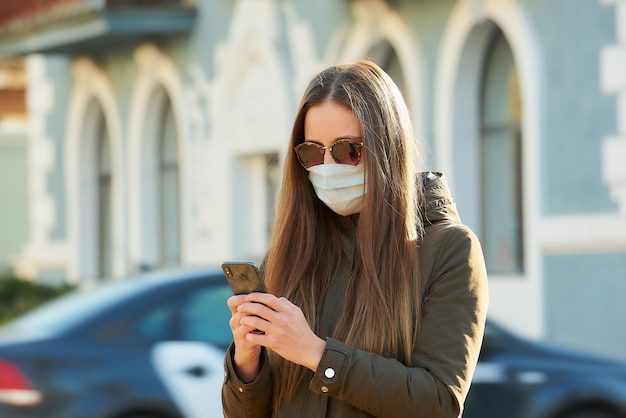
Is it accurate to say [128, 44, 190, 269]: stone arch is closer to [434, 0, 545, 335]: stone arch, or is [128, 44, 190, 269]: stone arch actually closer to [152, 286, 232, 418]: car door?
[434, 0, 545, 335]: stone arch

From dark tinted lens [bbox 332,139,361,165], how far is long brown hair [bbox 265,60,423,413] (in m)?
0.05

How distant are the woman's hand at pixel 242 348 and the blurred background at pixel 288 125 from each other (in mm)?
5730

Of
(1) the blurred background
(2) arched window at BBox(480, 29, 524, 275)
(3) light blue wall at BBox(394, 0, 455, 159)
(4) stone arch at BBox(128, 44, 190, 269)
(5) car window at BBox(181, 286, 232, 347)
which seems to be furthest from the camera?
(4) stone arch at BBox(128, 44, 190, 269)

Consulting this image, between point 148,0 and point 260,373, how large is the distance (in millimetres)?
14825

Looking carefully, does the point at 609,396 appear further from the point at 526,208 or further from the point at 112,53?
the point at 112,53

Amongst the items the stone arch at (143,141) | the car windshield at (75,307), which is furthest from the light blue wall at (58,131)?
the car windshield at (75,307)

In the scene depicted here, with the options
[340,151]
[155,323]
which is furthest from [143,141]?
[340,151]

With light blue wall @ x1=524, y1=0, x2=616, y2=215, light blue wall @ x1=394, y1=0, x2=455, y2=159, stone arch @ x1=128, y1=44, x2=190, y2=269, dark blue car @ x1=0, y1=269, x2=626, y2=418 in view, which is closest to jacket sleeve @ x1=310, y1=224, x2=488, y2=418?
dark blue car @ x1=0, y1=269, x2=626, y2=418

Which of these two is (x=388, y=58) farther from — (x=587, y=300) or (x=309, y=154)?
(x=309, y=154)

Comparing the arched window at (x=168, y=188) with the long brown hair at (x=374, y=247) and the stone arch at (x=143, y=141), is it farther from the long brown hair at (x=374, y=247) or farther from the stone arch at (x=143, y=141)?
the long brown hair at (x=374, y=247)

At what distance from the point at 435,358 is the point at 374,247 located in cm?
28

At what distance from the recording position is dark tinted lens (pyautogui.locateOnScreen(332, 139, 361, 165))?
302cm

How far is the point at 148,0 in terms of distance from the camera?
1741 centimetres

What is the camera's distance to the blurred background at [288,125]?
1062 centimetres
